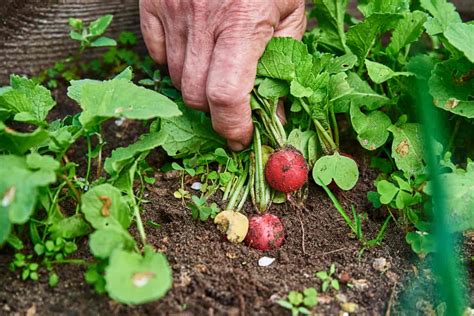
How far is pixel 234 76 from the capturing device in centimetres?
172

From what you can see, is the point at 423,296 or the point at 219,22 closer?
the point at 423,296

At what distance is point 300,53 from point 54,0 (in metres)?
0.97

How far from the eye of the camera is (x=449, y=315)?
1214 mm

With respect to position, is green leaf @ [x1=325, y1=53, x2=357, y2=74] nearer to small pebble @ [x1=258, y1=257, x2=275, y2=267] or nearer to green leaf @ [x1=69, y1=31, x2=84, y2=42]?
small pebble @ [x1=258, y1=257, x2=275, y2=267]

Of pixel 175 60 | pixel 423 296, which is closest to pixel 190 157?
pixel 175 60

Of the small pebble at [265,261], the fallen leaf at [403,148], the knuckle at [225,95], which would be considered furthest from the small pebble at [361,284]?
the knuckle at [225,95]

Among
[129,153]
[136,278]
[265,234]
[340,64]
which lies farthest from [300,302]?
[340,64]

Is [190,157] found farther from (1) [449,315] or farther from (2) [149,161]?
(1) [449,315]

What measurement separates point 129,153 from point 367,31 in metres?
0.81

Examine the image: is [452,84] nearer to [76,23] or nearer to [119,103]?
[119,103]

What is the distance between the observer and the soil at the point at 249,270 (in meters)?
1.45

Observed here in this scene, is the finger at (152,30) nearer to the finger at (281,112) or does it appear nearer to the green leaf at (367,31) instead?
the finger at (281,112)

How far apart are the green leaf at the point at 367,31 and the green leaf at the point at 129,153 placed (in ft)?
2.28

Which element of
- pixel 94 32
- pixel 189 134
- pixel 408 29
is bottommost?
pixel 189 134
